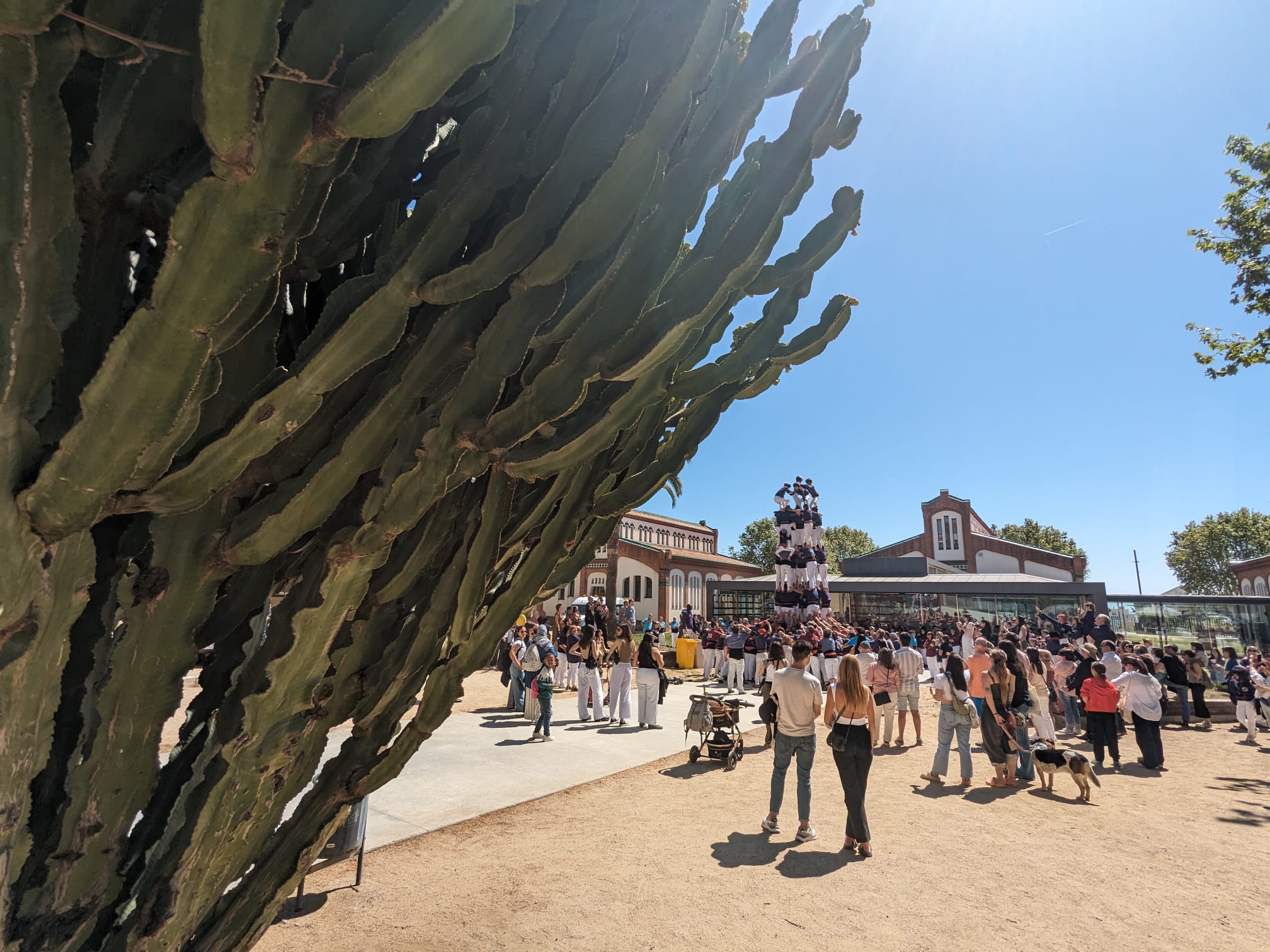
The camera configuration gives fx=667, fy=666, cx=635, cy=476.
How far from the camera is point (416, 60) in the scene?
1168 mm

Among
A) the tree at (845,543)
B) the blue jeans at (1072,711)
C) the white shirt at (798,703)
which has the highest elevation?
the tree at (845,543)

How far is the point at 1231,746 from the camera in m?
12.1

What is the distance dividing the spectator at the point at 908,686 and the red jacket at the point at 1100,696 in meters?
2.38

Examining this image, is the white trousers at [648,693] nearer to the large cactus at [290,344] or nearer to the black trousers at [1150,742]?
the black trousers at [1150,742]

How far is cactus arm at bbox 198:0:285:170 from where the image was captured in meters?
1.04

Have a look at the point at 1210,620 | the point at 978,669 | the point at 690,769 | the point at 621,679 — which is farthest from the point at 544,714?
the point at 1210,620

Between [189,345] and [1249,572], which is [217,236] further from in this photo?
[1249,572]

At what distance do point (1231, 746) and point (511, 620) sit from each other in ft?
50.6

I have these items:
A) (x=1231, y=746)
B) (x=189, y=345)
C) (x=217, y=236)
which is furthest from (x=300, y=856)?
(x=1231, y=746)


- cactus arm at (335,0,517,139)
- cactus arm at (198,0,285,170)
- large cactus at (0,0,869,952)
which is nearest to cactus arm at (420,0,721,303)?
large cactus at (0,0,869,952)

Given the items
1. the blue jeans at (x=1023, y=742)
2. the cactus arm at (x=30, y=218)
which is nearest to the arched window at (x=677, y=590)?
the blue jeans at (x=1023, y=742)

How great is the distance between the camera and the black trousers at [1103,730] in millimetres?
10219

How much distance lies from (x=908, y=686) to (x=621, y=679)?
5.09 m

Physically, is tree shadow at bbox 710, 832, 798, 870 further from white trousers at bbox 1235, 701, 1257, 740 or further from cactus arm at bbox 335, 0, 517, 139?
white trousers at bbox 1235, 701, 1257, 740
